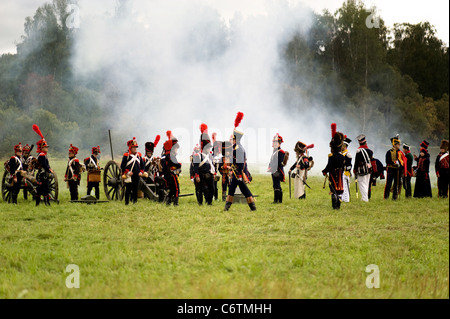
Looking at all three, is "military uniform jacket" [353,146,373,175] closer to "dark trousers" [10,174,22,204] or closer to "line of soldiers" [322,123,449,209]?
"line of soldiers" [322,123,449,209]

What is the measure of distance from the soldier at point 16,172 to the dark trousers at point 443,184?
1122cm

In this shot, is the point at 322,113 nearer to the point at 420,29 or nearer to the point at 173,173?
the point at 420,29

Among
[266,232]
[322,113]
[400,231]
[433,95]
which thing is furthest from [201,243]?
[433,95]

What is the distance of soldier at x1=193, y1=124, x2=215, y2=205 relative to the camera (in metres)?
12.3

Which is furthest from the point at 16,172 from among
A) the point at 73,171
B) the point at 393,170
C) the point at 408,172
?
the point at 408,172

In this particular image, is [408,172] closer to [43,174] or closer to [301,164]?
[301,164]

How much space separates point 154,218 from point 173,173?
7.48ft

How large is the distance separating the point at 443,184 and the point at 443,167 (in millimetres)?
799

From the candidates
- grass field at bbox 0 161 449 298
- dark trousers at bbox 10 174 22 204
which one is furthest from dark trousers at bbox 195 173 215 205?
dark trousers at bbox 10 174 22 204

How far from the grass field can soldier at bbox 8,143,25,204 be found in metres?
1.71

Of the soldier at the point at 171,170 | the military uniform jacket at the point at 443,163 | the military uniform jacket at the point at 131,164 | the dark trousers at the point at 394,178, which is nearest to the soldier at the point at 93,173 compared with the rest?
the military uniform jacket at the point at 131,164

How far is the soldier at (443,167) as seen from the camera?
45.1 feet

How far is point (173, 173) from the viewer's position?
12.3m

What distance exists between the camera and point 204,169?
40.8ft
